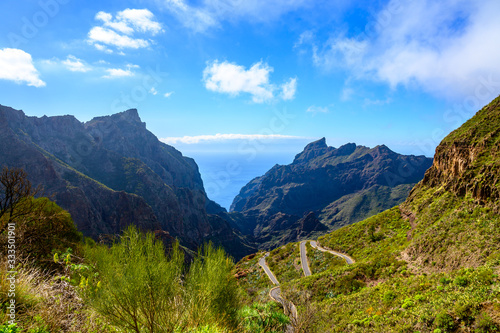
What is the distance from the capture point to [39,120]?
560 feet

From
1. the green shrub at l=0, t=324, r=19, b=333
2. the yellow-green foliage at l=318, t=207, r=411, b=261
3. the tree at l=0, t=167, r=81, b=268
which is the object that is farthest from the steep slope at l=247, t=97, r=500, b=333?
the tree at l=0, t=167, r=81, b=268

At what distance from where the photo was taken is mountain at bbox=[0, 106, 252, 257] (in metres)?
106

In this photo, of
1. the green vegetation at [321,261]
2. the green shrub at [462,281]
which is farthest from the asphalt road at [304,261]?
the green shrub at [462,281]

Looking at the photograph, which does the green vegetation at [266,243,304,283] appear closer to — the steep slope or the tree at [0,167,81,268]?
the steep slope

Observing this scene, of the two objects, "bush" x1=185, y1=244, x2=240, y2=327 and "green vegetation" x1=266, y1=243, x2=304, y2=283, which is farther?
"green vegetation" x1=266, y1=243, x2=304, y2=283

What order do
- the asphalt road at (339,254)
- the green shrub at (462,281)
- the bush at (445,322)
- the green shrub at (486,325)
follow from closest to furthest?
the green shrub at (486,325), the bush at (445,322), the green shrub at (462,281), the asphalt road at (339,254)

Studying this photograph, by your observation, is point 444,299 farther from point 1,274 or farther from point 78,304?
point 1,274

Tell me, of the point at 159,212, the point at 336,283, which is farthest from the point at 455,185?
the point at 159,212

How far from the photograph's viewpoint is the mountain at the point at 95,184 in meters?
106

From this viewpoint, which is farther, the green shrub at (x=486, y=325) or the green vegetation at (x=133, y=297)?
the green shrub at (x=486, y=325)

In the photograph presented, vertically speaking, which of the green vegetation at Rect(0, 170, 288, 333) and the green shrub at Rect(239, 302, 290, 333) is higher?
the green vegetation at Rect(0, 170, 288, 333)

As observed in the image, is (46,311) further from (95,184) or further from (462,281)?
(95,184)

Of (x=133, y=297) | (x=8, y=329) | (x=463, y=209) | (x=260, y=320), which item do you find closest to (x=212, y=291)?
(x=133, y=297)

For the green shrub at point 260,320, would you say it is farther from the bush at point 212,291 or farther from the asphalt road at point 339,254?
the asphalt road at point 339,254
